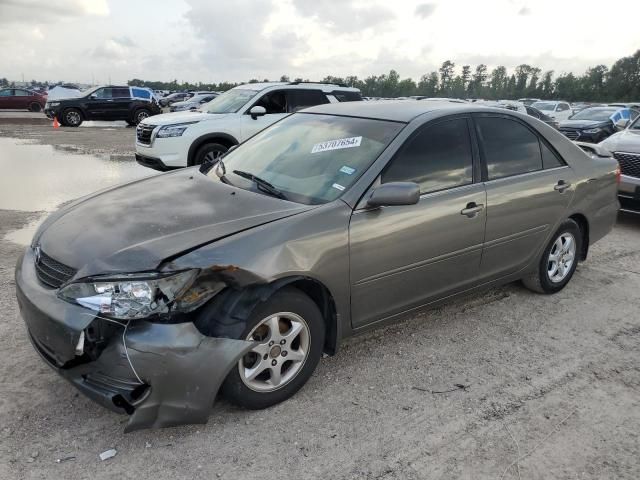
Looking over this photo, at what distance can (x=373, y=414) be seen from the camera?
2955 mm

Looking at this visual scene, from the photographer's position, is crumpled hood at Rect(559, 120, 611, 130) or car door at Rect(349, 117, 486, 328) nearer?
car door at Rect(349, 117, 486, 328)

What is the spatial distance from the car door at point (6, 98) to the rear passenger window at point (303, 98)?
27.4 meters

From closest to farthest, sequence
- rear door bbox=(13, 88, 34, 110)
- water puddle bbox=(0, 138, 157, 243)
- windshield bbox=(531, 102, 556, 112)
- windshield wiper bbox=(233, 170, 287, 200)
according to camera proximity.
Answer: windshield wiper bbox=(233, 170, 287, 200)
water puddle bbox=(0, 138, 157, 243)
windshield bbox=(531, 102, 556, 112)
rear door bbox=(13, 88, 34, 110)

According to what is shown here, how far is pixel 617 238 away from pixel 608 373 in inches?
158

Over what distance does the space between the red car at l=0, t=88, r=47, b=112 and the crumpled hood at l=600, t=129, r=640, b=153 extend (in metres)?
31.9

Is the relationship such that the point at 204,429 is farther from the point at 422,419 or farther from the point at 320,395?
the point at 422,419

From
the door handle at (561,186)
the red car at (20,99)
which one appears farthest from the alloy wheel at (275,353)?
the red car at (20,99)

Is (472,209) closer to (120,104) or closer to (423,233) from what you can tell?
(423,233)

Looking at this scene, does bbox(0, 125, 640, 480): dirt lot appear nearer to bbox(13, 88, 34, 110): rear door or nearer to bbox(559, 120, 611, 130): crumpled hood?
bbox(559, 120, 611, 130): crumpled hood

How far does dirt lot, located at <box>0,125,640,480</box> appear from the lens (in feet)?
8.34

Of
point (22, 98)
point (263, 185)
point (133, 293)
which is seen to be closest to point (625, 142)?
point (263, 185)

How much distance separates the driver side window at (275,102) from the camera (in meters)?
9.81

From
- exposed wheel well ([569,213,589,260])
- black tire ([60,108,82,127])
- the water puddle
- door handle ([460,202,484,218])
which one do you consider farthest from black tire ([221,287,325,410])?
black tire ([60,108,82,127])

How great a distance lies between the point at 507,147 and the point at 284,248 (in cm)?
229
